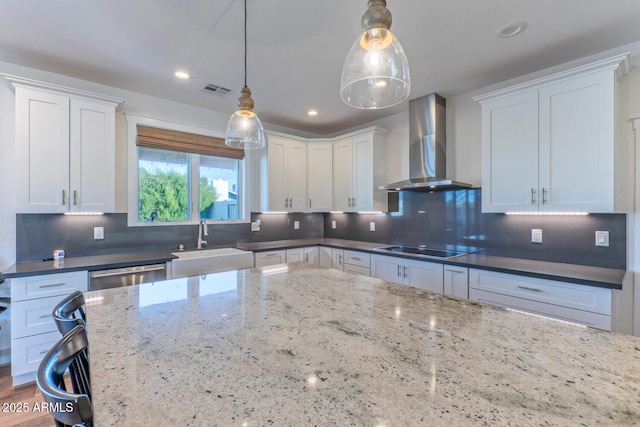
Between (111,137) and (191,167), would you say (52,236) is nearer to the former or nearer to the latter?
(111,137)

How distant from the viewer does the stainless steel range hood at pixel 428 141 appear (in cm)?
312

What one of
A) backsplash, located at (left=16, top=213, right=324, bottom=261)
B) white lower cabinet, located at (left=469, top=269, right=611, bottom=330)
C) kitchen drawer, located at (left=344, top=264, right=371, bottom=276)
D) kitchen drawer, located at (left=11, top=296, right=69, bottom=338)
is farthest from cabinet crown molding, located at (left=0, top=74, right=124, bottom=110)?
white lower cabinet, located at (left=469, top=269, right=611, bottom=330)

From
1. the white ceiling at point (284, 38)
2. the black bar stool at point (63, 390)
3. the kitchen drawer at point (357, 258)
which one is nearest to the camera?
the black bar stool at point (63, 390)

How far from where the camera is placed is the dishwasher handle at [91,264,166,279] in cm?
243

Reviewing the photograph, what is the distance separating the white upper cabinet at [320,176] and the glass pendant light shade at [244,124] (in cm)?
232

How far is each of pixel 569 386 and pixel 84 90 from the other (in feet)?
12.6

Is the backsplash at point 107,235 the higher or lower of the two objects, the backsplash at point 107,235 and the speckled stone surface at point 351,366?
the higher

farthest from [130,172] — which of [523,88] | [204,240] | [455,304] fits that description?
[523,88]

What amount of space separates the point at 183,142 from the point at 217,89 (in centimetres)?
82

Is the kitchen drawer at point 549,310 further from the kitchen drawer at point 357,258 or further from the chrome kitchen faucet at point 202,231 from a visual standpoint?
the chrome kitchen faucet at point 202,231

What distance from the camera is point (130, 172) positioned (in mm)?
3113

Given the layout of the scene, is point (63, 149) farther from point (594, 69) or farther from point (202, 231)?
point (594, 69)

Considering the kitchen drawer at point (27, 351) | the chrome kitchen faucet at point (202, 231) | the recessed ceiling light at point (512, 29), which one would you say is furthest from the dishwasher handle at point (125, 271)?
the recessed ceiling light at point (512, 29)

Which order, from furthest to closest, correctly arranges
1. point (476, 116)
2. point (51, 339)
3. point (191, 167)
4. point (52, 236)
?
point (191, 167) < point (476, 116) < point (52, 236) < point (51, 339)
